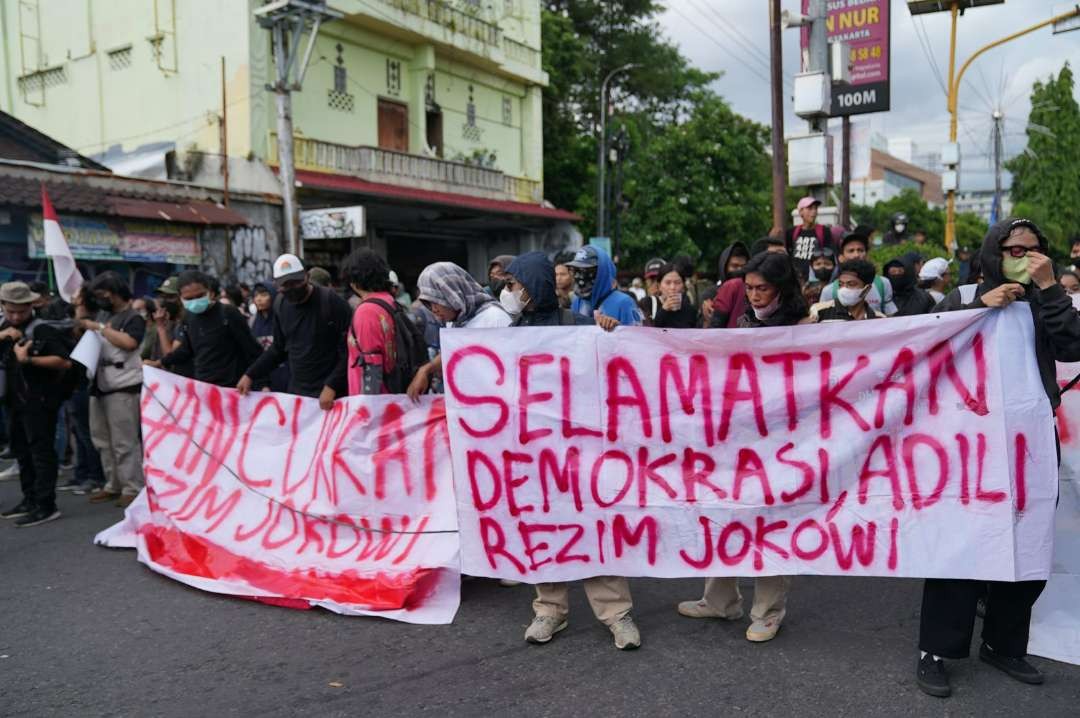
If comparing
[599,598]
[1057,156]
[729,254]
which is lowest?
[599,598]

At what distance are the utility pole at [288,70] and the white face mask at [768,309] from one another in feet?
44.8

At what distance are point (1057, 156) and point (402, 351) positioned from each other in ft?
172

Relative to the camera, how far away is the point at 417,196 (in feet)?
61.8

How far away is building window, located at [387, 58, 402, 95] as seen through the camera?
67.2 ft

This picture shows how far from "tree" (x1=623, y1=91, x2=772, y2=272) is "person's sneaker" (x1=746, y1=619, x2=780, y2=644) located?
21.6 m

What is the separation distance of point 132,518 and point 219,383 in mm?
1070

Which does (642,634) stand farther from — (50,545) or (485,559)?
(50,545)

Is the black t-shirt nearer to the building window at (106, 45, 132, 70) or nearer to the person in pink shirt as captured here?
the person in pink shirt

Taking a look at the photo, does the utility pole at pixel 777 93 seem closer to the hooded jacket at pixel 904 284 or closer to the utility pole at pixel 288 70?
the hooded jacket at pixel 904 284

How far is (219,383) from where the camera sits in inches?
237

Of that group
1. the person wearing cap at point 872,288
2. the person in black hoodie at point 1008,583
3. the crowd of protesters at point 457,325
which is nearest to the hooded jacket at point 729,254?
the crowd of protesters at point 457,325

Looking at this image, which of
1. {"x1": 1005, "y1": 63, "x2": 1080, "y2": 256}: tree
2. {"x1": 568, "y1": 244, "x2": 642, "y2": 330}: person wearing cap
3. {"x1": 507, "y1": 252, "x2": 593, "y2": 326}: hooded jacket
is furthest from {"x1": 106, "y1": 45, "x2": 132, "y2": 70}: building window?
{"x1": 1005, "y1": 63, "x2": 1080, "y2": 256}: tree

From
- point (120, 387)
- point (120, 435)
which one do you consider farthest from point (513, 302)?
point (120, 435)

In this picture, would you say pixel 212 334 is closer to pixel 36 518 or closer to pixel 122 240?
pixel 36 518
